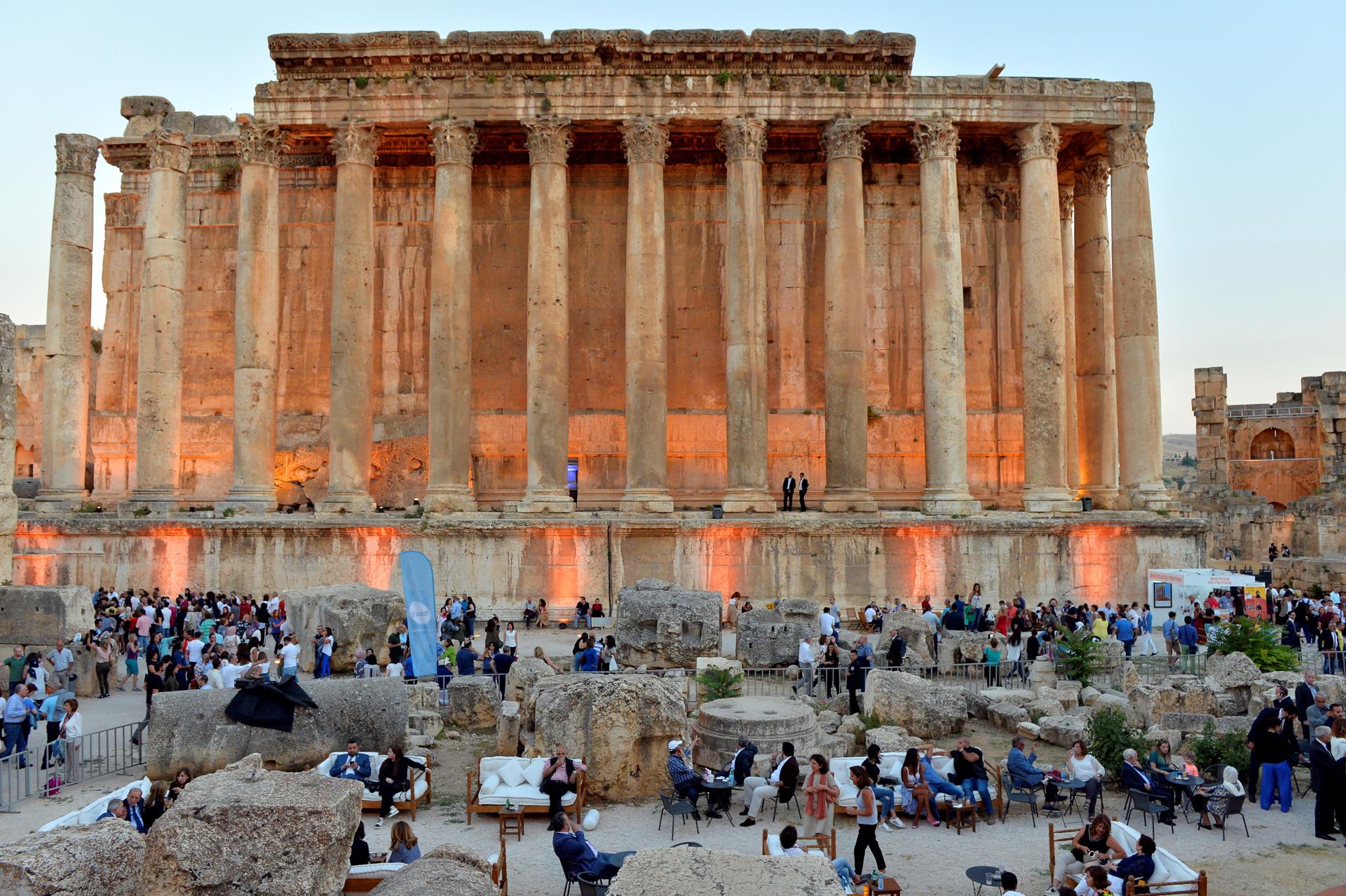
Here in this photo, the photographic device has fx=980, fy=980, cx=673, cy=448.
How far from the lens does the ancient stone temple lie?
81.8 ft

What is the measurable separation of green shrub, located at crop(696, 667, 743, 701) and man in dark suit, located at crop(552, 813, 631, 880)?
6216mm

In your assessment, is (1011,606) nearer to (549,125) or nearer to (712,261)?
(712,261)

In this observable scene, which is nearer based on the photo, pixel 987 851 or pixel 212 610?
pixel 987 851

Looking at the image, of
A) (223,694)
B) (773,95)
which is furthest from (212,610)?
(773,95)

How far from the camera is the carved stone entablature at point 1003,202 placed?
1198 inches

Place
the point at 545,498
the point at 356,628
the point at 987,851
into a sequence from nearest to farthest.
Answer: the point at 987,851
the point at 356,628
the point at 545,498

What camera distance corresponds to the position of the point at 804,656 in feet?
55.3

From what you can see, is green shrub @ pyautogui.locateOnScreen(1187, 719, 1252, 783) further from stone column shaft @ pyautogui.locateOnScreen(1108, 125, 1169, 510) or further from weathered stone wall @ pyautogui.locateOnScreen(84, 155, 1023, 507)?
weathered stone wall @ pyautogui.locateOnScreen(84, 155, 1023, 507)

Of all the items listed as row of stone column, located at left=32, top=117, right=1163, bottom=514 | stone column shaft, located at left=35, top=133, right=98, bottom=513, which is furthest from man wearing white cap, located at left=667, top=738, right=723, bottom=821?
stone column shaft, located at left=35, top=133, right=98, bottom=513

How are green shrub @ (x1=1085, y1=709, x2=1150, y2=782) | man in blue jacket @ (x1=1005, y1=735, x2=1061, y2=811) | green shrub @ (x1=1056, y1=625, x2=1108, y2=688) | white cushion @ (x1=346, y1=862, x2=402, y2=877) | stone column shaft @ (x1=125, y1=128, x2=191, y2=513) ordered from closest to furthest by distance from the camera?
1. white cushion @ (x1=346, y1=862, x2=402, y2=877)
2. man in blue jacket @ (x1=1005, y1=735, x2=1061, y2=811)
3. green shrub @ (x1=1085, y1=709, x2=1150, y2=782)
4. green shrub @ (x1=1056, y1=625, x2=1108, y2=688)
5. stone column shaft @ (x1=125, y1=128, x2=191, y2=513)

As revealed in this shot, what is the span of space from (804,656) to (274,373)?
17.3 metres

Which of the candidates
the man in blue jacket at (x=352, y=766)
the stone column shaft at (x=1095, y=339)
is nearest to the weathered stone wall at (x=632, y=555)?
the stone column shaft at (x=1095, y=339)

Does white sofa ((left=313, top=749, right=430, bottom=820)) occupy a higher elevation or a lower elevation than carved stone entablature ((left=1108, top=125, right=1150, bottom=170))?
lower

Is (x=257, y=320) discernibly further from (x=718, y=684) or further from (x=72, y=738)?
(x=718, y=684)
